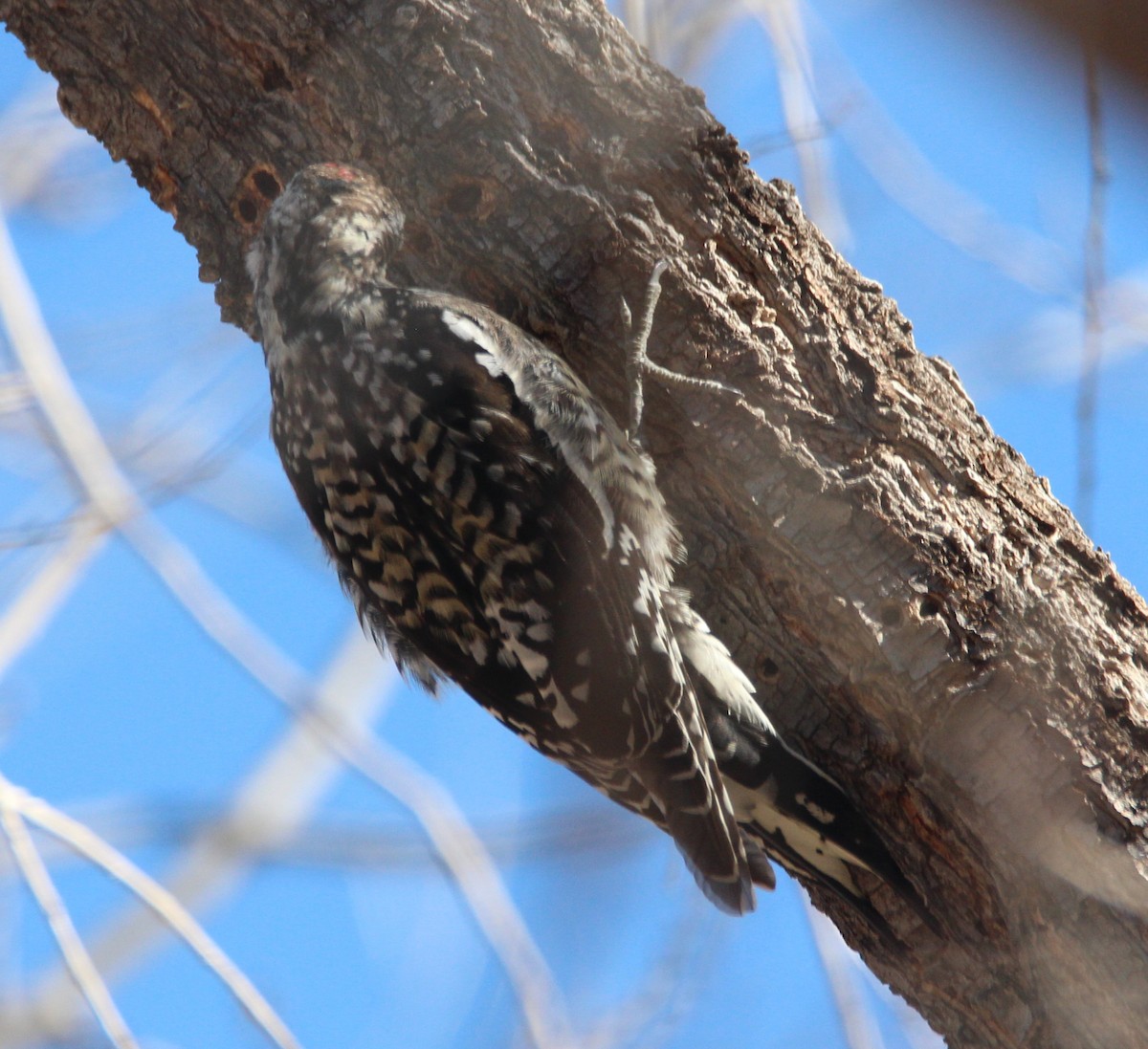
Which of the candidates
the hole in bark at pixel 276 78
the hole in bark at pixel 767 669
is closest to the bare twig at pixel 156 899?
the hole in bark at pixel 767 669

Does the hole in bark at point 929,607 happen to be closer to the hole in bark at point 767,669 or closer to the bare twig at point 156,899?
the hole in bark at point 767,669

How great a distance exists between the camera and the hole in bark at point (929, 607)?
2.61m

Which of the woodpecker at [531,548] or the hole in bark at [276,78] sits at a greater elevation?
the hole in bark at [276,78]

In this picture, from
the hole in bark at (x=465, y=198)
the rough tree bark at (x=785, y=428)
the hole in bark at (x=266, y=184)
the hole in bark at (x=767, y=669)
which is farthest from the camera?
the hole in bark at (x=266, y=184)

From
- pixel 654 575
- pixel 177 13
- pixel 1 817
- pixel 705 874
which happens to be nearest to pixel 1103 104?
pixel 654 575

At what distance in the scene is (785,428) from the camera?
9.07 feet

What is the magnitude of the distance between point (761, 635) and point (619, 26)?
154 centimetres

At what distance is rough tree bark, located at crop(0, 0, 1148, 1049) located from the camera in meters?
2.54

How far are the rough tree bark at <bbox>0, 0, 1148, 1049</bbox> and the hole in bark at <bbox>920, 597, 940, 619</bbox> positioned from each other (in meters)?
0.01

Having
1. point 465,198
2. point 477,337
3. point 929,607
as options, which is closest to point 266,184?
point 465,198

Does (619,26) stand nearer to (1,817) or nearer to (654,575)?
(654,575)

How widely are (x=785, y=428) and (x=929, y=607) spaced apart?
0.51 m

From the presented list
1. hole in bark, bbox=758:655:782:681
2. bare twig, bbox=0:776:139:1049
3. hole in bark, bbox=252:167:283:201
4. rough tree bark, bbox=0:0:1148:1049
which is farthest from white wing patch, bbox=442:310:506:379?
bare twig, bbox=0:776:139:1049

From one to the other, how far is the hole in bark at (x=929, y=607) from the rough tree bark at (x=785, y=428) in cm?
1
